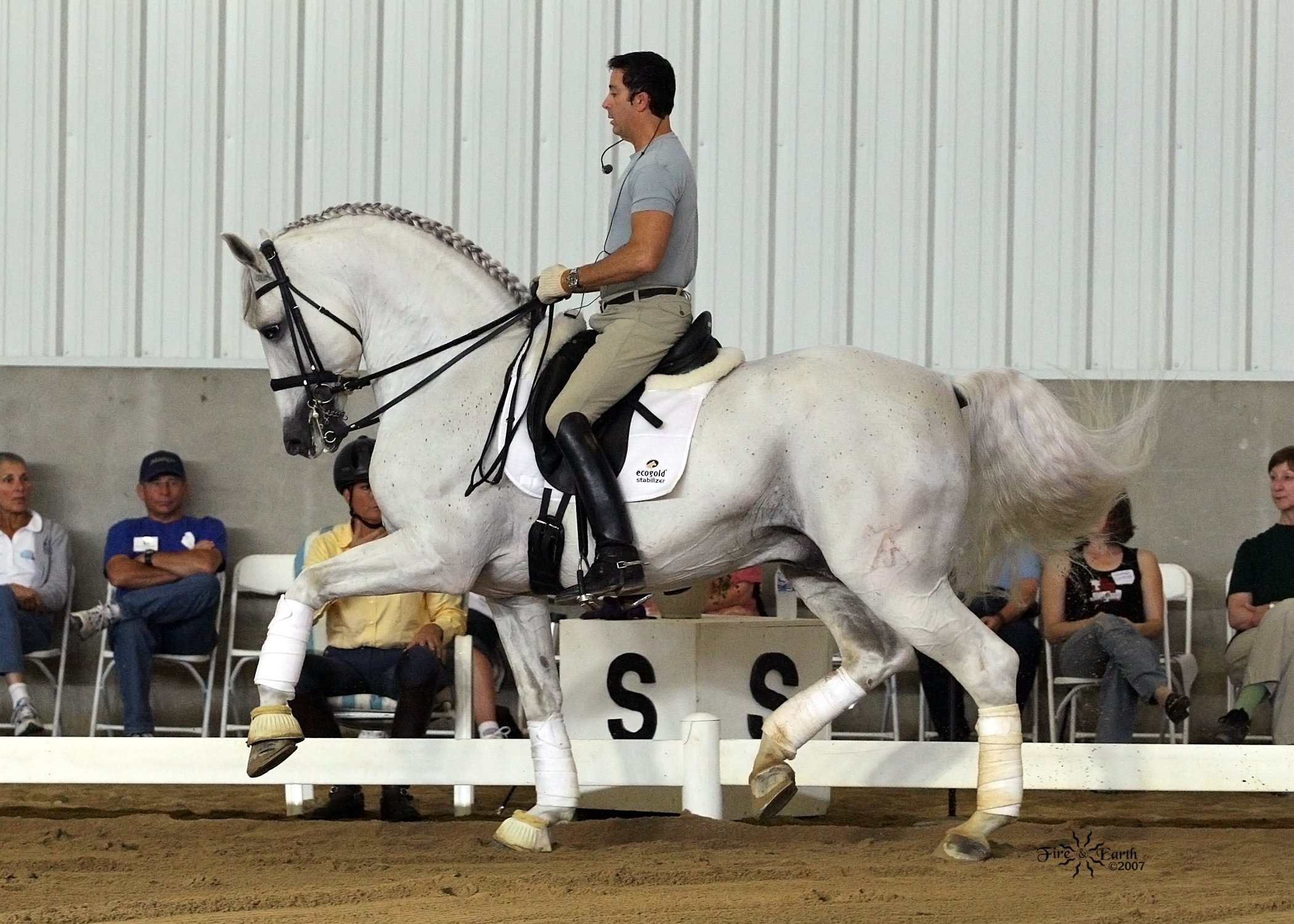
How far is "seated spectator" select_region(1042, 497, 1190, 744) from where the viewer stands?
21.4 feet

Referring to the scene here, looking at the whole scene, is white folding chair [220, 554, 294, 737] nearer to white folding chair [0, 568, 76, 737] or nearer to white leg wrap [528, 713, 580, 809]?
white folding chair [0, 568, 76, 737]

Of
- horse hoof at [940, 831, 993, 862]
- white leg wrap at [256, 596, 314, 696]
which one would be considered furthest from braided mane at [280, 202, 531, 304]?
horse hoof at [940, 831, 993, 862]

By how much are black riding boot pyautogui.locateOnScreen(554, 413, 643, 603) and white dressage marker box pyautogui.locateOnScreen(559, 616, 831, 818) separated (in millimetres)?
1433

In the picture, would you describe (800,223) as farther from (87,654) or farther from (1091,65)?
(87,654)

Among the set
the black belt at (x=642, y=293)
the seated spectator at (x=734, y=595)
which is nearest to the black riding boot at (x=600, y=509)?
the black belt at (x=642, y=293)

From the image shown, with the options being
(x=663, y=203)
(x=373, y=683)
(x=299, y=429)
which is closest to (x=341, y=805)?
(x=373, y=683)

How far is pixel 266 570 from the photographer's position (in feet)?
24.2

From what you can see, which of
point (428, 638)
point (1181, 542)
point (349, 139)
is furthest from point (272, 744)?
point (1181, 542)

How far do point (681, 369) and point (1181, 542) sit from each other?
4.59 meters

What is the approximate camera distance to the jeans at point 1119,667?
647cm

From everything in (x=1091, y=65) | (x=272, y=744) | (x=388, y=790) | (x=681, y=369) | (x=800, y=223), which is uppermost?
(x=1091, y=65)

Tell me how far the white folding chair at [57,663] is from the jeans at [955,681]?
413 centimetres

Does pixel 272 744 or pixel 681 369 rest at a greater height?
pixel 681 369

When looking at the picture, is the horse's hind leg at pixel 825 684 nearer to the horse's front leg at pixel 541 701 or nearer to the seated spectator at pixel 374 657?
the horse's front leg at pixel 541 701
